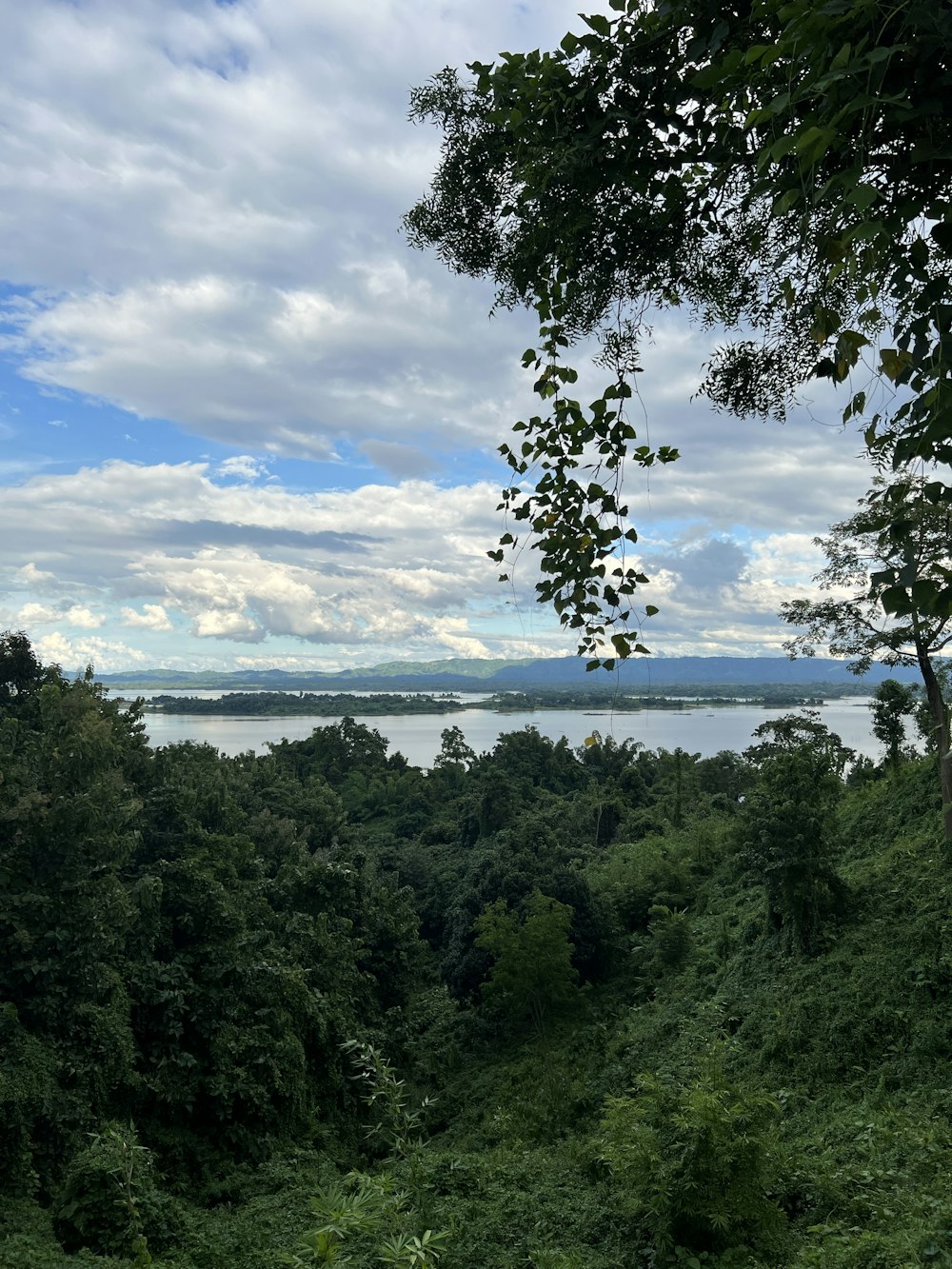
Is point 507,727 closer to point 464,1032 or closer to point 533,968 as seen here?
point 464,1032

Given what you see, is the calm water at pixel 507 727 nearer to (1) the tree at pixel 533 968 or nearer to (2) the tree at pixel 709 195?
(1) the tree at pixel 533 968

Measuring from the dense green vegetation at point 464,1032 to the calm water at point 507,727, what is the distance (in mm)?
35953

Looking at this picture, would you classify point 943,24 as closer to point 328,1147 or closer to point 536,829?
point 328,1147

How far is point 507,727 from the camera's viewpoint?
87625 mm

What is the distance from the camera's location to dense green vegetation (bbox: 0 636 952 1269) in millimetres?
5266

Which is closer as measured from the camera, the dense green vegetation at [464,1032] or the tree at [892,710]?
the dense green vegetation at [464,1032]

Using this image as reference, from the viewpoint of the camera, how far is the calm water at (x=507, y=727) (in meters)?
62.9

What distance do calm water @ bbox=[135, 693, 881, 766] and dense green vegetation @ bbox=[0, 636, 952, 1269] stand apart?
118 feet

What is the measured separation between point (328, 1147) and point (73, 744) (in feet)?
22.4

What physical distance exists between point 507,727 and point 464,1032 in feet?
233

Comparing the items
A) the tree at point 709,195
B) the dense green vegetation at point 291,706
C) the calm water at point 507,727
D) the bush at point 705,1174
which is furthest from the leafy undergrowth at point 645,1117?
the dense green vegetation at point 291,706

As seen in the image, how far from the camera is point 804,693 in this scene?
10919 cm

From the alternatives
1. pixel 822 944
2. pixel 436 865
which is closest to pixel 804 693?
pixel 436 865

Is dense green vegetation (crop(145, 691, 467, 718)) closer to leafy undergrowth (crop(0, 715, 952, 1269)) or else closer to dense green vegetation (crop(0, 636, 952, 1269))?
dense green vegetation (crop(0, 636, 952, 1269))
